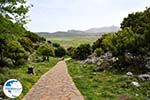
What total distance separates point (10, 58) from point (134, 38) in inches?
794

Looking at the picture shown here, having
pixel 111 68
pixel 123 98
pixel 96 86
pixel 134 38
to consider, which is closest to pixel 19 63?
pixel 111 68

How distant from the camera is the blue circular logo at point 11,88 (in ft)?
53.8

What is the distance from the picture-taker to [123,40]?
61562mm

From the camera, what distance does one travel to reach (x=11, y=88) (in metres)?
16.5

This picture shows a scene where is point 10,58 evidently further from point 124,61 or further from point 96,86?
point 96,86

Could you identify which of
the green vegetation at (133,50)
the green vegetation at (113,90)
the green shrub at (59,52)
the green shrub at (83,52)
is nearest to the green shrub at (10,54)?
the green vegetation at (133,50)

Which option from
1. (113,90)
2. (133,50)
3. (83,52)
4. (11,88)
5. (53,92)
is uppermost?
(11,88)

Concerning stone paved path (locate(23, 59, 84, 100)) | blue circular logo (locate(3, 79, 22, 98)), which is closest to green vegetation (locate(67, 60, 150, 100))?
stone paved path (locate(23, 59, 84, 100))

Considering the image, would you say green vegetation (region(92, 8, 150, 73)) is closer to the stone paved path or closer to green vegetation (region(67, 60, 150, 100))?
green vegetation (region(67, 60, 150, 100))

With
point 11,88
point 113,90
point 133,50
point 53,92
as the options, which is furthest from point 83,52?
point 11,88

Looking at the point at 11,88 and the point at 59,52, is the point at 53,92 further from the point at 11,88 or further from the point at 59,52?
the point at 59,52

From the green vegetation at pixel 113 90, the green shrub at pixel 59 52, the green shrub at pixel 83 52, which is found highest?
the green vegetation at pixel 113 90

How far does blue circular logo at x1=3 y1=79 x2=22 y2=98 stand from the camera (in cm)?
1641

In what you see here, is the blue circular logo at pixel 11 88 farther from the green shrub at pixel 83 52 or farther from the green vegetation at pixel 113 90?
the green shrub at pixel 83 52
